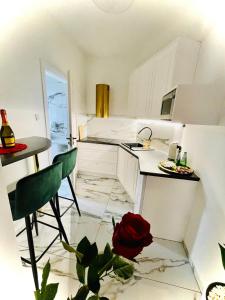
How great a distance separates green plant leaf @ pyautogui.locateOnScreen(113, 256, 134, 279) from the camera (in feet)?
1.37

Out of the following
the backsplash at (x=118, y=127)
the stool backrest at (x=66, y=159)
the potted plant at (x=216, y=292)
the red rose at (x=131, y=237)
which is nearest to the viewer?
the red rose at (x=131, y=237)

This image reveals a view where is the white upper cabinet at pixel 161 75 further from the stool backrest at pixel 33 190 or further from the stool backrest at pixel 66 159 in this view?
the stool backrest at pixel 33 190

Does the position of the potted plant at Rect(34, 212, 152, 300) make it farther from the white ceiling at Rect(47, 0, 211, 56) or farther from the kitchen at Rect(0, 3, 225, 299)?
the white ceiling at Rect(47, 0, 211, 56)

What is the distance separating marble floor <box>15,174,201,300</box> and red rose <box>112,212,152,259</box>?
1251 mm

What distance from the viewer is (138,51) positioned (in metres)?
2.83

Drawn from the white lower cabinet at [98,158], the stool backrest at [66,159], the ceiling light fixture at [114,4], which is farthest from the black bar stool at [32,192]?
the white lower cabinet at [98,158]

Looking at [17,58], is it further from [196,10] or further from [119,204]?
[119,204]

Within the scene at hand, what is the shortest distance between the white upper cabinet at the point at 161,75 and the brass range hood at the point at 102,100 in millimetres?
611

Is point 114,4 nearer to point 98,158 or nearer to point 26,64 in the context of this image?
point 26,64

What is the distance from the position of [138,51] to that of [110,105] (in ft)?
3.76

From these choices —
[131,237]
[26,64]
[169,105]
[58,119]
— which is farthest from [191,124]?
[58,119]

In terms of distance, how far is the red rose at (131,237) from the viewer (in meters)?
0.36

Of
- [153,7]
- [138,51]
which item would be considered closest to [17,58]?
[153,7]

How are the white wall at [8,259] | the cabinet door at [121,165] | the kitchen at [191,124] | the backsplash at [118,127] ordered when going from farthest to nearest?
the backsplash at [118,127] → the cabinet door at [121,165] → the kitchen at [191,124] → the white wall at [8,259]
